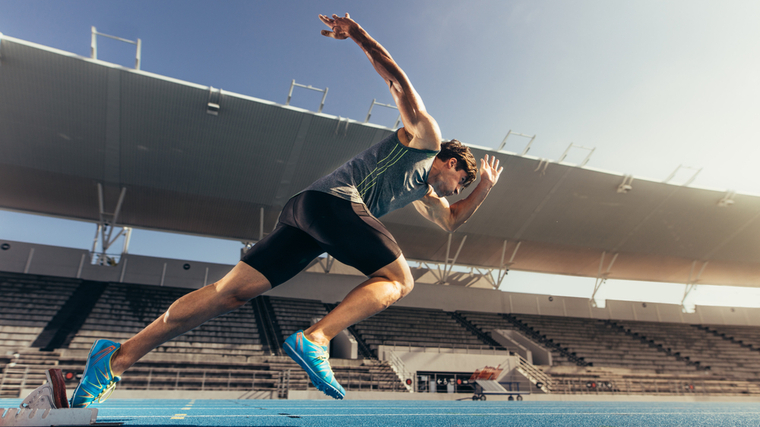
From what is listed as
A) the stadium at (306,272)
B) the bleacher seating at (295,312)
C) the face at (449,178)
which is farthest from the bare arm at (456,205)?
the bleacher seating at (295,312)

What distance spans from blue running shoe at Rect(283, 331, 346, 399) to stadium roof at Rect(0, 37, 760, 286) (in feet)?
42.8

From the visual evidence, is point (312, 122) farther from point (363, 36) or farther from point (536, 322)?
point (536, 322)

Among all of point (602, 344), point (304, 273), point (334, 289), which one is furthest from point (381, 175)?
point (602, 344)

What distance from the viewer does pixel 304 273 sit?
20.6 m

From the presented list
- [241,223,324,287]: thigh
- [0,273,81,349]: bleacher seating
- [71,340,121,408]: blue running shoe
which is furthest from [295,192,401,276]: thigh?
[0,273,81,349]: bleacher seating

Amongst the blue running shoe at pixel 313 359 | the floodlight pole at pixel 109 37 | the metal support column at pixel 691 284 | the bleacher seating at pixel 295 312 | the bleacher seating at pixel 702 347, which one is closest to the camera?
the blue running shoe at pixel 313 359

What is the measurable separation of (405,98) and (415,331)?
1771 centimetres

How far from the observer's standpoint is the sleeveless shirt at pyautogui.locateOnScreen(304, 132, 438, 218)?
5.48 ft

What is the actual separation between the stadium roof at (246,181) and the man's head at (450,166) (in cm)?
1261

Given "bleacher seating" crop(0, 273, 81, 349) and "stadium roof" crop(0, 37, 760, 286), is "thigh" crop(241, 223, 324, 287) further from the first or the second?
"bleacher seating" crop(0, 273, 81, 349)

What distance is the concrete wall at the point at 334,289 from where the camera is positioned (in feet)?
56.6

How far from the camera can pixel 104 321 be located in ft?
47.1

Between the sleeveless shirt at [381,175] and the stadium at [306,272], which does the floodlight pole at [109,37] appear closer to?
the stadium at [306,272]

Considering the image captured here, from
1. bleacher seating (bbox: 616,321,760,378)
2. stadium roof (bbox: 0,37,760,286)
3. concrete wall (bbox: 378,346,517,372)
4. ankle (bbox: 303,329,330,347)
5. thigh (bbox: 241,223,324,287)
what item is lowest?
ankle (bbox: 303,329,330,347)
